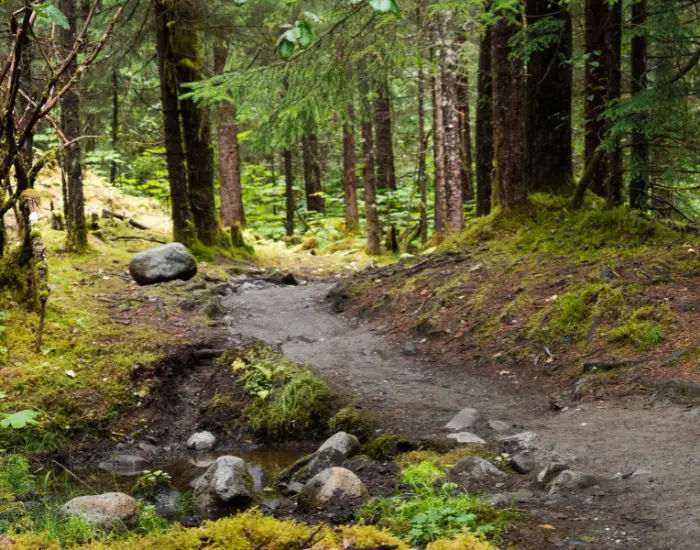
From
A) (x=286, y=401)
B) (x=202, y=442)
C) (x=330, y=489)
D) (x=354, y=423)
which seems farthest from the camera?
(x=286, y=401)

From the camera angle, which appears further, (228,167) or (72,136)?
(228,167)

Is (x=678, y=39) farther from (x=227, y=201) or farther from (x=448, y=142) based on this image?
(x=227, y=201)

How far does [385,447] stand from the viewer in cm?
517

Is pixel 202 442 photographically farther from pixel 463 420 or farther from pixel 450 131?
pixel 450 131

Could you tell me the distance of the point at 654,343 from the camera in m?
5.95

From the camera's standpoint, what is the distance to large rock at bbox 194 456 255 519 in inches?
179

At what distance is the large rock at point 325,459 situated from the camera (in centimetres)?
491

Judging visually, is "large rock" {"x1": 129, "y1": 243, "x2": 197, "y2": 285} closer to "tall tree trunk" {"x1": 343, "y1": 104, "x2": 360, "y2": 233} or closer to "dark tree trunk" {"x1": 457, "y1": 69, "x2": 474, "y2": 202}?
"tall tree trunk" {"x1": 343, "y1": 104, "x2": 360, "y2": 233}

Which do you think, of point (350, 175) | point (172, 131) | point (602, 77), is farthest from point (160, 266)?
point (350, 175)

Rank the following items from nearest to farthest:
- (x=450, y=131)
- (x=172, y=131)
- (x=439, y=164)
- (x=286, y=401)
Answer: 1. (x=286, y=401)
2. (x=172, y=131)
3. (x=450, y=131)
4. (x=439, y=164)

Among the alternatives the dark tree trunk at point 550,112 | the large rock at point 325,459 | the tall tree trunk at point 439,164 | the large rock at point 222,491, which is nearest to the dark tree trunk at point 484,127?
the tall tree trunk at point 439,164

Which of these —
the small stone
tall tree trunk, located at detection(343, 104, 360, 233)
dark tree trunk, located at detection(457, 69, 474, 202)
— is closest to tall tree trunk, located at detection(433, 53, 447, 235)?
tall tree trunk, located at detection(343, 104, 360, 233)

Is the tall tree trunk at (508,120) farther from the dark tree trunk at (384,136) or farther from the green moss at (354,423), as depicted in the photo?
A: the dark tree trunk at (384,136)

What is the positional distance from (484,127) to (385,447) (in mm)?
9915
